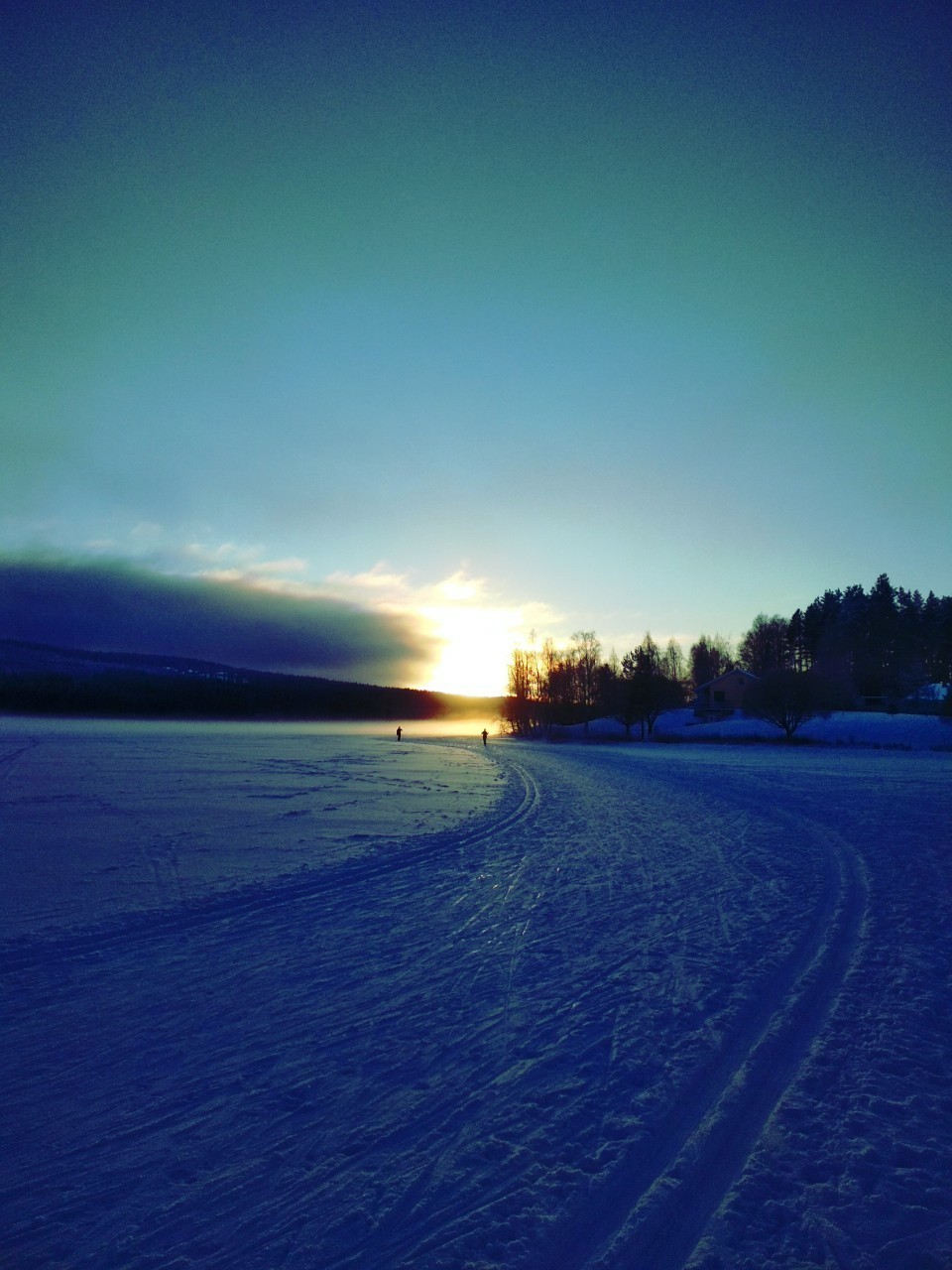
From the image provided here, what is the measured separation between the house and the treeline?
354cm

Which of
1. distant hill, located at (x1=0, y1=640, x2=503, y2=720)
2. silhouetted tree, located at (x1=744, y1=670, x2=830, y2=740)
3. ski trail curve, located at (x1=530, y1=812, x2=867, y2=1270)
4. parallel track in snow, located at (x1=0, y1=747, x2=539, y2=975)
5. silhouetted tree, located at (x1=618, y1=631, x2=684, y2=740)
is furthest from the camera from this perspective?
distant hill, located at (x1=0, y1=640, x2=503, y2=720)

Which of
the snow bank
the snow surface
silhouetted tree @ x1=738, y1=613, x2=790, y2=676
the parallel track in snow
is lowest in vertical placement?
the parallel track in snow

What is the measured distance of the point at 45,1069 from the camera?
15.9ft

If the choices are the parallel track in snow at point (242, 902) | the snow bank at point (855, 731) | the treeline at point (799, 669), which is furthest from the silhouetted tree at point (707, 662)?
the parallel track in snow at point (242, 902)

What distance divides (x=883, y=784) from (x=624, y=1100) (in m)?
23.0

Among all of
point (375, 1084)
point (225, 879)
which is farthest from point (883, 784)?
point (375, 1084)

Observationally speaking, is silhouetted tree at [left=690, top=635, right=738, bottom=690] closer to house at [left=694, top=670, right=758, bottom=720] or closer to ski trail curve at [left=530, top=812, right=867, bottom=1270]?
house at [left=694, top=670, right=758, bottom=720]

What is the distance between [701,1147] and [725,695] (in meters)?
77.7

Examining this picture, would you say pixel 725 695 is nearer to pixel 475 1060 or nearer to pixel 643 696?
pixel 643 696

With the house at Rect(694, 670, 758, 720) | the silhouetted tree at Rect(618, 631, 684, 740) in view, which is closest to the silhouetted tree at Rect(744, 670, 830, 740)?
the silhouetted tree at Rect(618, 631, 684, 740)

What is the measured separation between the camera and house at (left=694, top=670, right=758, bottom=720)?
73.6m

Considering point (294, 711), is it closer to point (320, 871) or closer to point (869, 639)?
point (869, 639)

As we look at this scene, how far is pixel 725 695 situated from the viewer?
76750 millimetres

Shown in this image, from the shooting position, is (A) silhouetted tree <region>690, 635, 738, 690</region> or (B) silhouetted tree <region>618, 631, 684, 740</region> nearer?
(B) silhouetted tree <region>618, 631, 684, 740</region>
